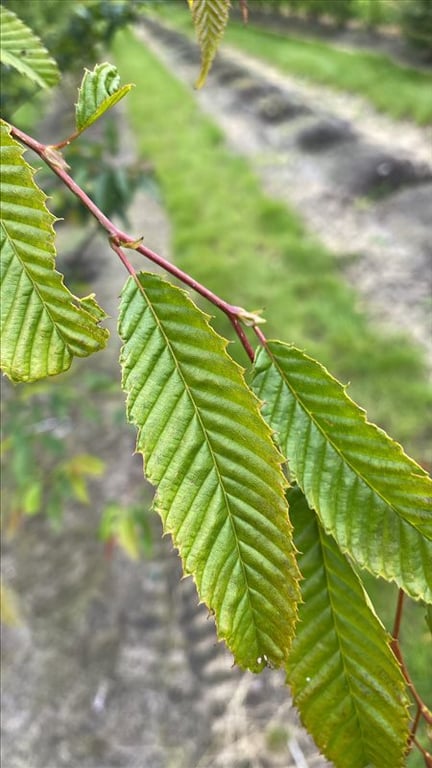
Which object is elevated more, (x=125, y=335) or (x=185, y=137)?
(x=185, y=137)

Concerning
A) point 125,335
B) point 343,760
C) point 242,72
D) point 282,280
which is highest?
point 242,72

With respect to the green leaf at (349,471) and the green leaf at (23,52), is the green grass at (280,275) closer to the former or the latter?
the green leaf at (349,471)

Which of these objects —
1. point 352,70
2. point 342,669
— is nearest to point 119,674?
point 342,669

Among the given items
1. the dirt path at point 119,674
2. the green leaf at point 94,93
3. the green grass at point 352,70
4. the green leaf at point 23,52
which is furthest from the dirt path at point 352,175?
the green leaf at point 94,93

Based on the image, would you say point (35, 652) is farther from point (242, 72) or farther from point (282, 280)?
point (242, 72)

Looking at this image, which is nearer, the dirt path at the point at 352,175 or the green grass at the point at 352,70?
the dirt path at the point at 352,175

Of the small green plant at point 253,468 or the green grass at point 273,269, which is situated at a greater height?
the green grass at point 273,269

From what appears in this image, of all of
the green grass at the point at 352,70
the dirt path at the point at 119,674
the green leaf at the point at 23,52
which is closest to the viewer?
the green leaf at the point at 23,52

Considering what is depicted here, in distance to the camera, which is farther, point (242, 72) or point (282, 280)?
point (242, 72)

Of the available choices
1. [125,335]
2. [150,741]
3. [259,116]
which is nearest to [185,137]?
[259,116]
